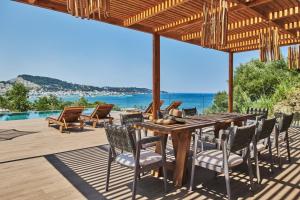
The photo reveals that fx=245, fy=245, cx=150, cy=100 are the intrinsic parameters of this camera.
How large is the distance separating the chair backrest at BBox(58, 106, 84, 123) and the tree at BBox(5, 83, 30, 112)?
316 inches

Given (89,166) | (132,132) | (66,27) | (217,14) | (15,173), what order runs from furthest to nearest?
(66,27) → (89,166) → (15,173) → (217,14) → (132,132)

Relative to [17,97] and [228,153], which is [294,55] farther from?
[17,97]

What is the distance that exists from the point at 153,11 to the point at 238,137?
3.67 m

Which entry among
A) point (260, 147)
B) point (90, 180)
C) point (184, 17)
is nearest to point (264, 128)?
point (260, 147)

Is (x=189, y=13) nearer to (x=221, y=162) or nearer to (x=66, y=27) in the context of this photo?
(x=221, y=162)

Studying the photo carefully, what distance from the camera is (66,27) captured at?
60.2 metres

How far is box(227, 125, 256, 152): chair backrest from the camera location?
2688 millimetres

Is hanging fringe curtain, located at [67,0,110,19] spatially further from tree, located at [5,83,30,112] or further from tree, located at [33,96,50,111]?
tree, located at [33,96,50,111]

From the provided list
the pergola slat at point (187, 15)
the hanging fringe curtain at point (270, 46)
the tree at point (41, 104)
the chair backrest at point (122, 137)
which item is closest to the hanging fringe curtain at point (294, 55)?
the pergola slat at point (187, 15)

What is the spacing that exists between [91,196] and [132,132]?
0.92 metres

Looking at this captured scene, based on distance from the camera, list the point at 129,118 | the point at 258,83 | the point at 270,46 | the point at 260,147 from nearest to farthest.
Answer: the point at 260,147 < the point at 129,118 < the point at 270,46 < the point at 258,83

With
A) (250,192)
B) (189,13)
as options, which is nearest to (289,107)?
(189,13)

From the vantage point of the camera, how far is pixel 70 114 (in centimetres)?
756

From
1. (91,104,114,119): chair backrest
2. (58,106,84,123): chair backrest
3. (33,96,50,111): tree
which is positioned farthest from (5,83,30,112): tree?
(58,106,84,123): chair backrest
